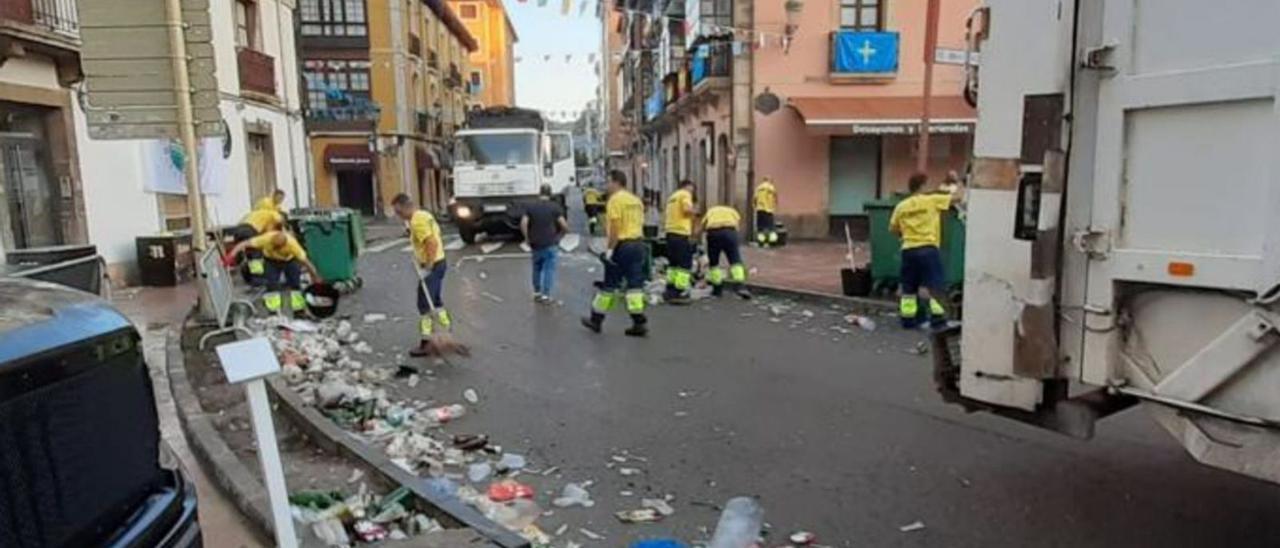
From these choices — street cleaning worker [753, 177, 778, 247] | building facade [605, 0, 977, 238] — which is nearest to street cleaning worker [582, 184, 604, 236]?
building facade [605, 0, 977, 238]

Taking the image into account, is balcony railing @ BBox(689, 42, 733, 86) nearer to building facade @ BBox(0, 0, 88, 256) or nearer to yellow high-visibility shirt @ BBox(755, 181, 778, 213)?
yellow high-visibility shirt @ BBox(755, 181, 778, 213)

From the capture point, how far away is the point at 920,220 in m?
9.29

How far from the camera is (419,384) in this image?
24.4 ft

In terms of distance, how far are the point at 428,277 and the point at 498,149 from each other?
14062mm

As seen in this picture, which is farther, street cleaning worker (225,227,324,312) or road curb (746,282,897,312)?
road curb (746,282,897,312)

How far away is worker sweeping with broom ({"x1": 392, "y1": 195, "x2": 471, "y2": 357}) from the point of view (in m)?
8.65

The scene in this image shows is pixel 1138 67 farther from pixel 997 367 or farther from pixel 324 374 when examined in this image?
pixel 324 374

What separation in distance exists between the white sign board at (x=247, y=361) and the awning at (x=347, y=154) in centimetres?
3512

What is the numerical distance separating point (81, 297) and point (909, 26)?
19.6m

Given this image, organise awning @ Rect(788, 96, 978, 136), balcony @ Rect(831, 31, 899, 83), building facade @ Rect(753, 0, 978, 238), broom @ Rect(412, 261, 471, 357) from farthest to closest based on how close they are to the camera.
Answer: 1. balcony @ Rect(831, 31, 899, 83)
2. building facade @ Rect(753, 0, 978, 238)
3. awning @ Rect(788, 96, 978, 136)
4. broom @ Rect(412, 261, 471, 357)

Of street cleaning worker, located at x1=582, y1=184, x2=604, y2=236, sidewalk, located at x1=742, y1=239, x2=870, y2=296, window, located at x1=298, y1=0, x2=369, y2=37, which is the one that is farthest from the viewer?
window, located at x1=298, y1=0, x2=369, y2=37

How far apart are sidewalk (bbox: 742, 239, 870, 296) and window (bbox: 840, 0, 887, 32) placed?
487cm

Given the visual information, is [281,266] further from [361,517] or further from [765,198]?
[765,198]

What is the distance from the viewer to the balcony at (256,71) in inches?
752
